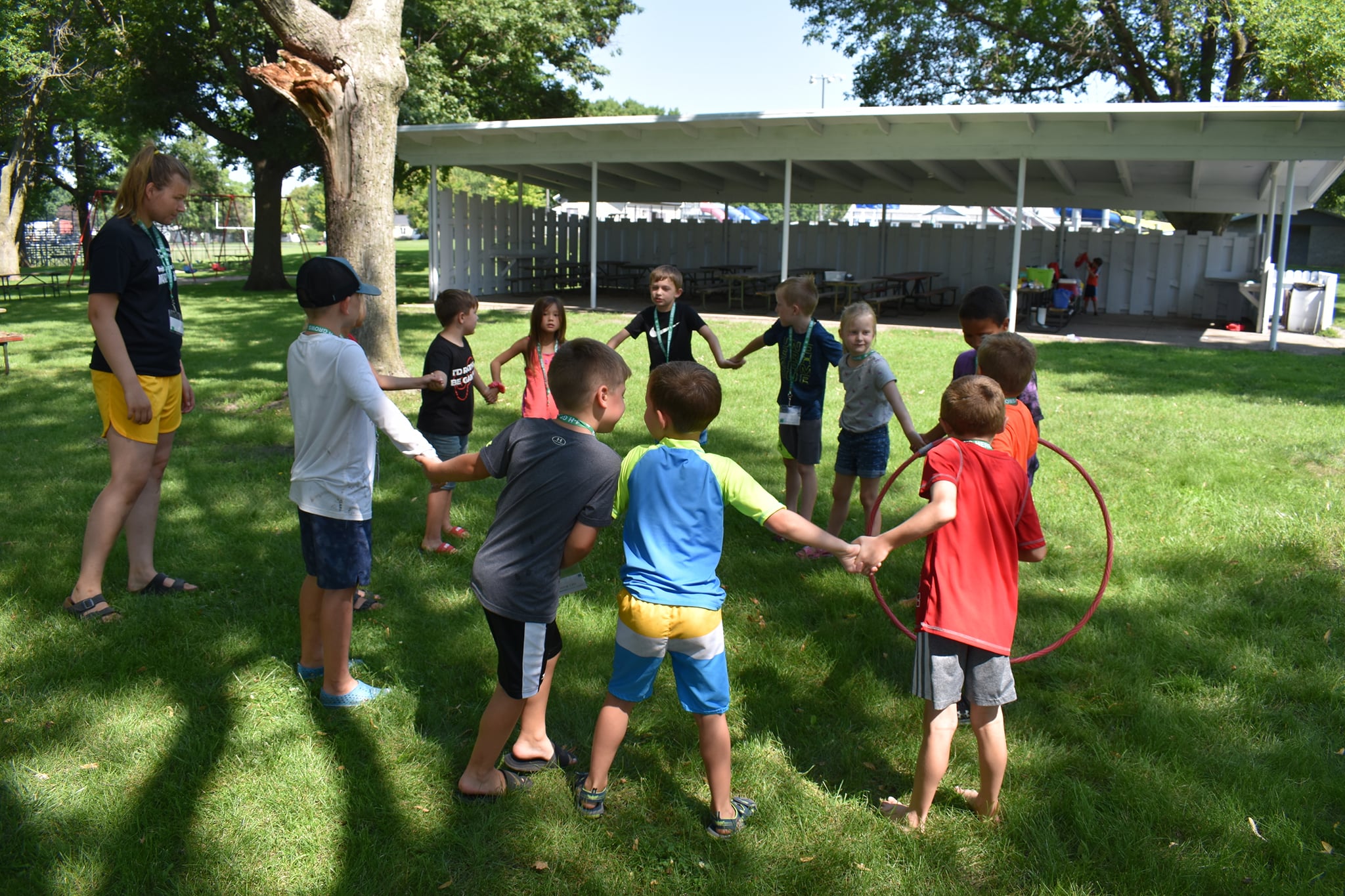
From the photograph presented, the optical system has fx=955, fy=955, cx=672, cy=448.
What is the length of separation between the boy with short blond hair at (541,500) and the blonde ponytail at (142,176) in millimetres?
2141

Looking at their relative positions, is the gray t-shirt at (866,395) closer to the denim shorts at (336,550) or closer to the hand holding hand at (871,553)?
the hand holding hand at (871,553)

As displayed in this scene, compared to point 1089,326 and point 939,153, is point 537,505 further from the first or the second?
point 1089,326

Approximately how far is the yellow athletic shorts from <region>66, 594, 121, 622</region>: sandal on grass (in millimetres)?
738

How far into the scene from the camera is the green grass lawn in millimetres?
2764

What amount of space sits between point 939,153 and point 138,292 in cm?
1451

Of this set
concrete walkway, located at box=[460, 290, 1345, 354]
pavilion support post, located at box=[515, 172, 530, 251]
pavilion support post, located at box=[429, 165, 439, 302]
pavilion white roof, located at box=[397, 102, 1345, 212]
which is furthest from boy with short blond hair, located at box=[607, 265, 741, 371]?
pavilion support post, located at box=[515, 172, 530, 251]

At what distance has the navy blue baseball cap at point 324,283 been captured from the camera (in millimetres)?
3191

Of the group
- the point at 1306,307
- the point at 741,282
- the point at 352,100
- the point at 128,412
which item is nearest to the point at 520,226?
the point at 741,282

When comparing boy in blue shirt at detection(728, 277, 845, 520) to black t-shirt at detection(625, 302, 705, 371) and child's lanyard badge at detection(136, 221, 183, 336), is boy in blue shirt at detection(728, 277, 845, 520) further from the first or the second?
child's lanyard badge at detection(136, 221, 183, 336)

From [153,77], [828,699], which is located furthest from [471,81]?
[828,699]

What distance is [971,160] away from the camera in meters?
16.6

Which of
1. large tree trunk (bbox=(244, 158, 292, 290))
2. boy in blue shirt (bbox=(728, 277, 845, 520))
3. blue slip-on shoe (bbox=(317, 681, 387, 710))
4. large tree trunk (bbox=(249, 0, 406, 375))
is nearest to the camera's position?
blue slip-on shoe (bbox=(317, 681, 387, 710))

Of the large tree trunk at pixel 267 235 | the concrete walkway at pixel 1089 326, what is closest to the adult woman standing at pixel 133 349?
the concrete walkway at pixel 1089 326

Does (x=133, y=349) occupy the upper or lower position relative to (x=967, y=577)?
upper
